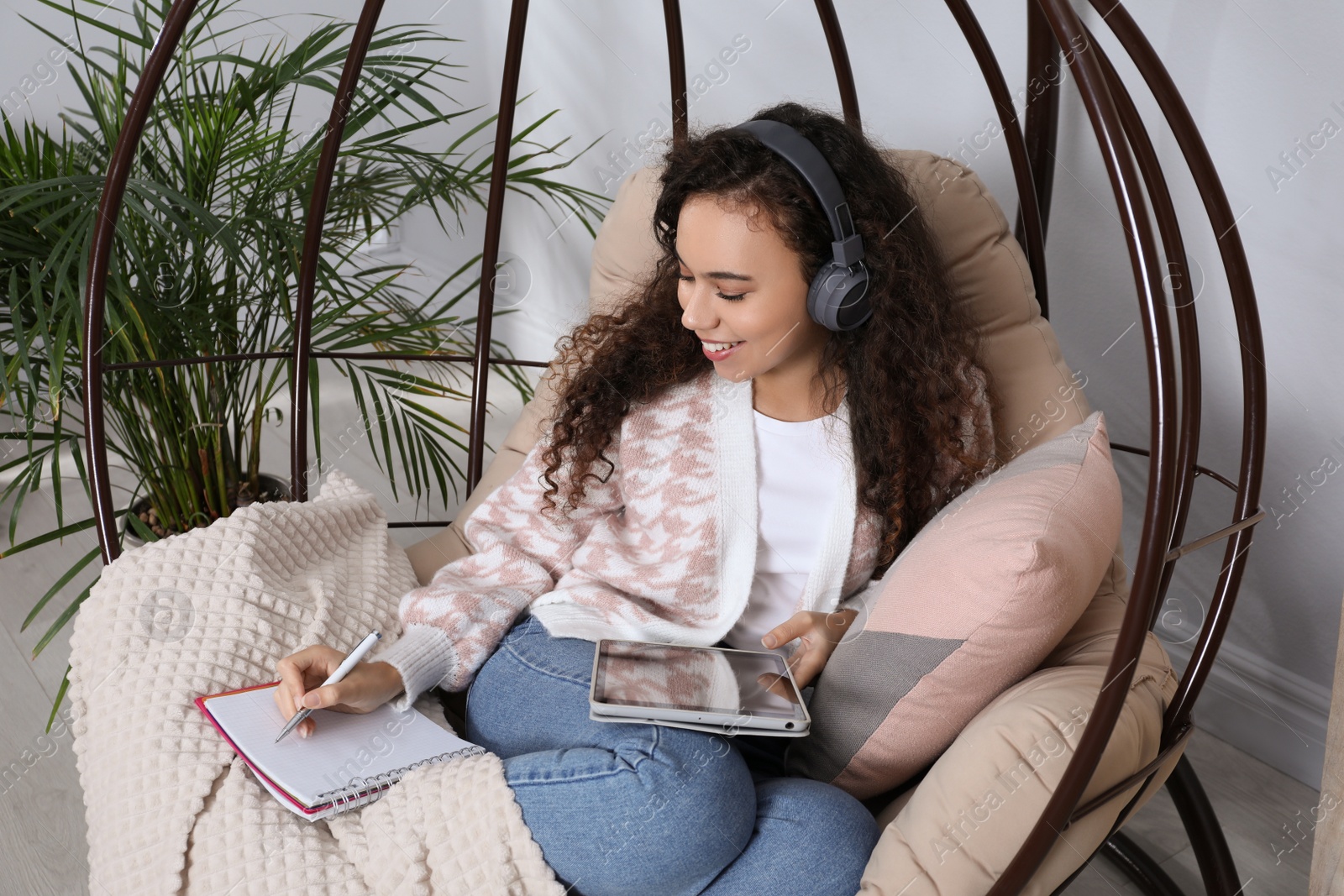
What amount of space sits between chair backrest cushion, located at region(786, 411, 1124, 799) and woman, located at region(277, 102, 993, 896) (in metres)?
0.06

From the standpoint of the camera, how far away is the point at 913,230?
1204 mm

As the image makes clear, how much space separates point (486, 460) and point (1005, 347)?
169cm

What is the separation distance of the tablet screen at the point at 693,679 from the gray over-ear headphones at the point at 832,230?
36 centimetres

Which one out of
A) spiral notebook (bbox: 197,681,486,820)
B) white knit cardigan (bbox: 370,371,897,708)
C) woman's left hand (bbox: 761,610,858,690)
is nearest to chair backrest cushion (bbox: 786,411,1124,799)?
woman's left hand (bbox: 761,610,858,690)

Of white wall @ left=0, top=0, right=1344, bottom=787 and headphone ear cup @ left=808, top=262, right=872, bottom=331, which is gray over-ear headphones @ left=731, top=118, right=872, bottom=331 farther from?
white wall @ left=0, top=0, right=1344, bottom=787

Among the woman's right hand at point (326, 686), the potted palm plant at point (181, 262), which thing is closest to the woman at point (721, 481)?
the woman's right hand at point (326, 686)

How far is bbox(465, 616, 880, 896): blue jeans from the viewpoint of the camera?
3.15 ft

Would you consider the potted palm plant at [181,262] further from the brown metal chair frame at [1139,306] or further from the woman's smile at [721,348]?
the woman's smile at [721,348]

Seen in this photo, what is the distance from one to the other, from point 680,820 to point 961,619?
0.31 metres

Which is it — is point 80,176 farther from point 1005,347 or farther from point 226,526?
point 1005,347

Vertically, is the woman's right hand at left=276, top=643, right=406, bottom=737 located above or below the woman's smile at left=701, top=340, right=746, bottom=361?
below

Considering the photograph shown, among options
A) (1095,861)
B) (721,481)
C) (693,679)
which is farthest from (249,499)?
(1095,861)

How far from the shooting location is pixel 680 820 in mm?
955

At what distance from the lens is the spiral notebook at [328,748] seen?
100 cm
